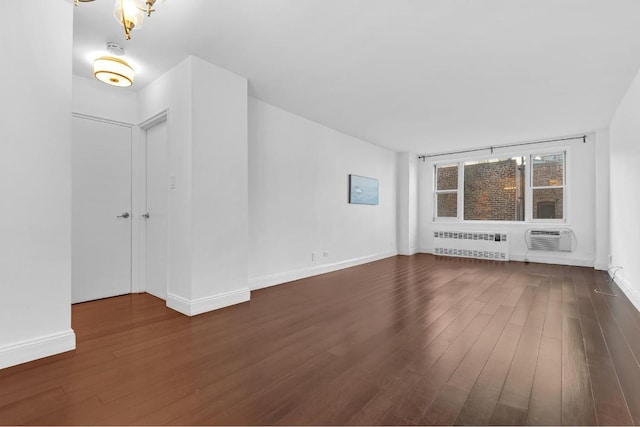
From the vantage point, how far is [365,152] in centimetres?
636

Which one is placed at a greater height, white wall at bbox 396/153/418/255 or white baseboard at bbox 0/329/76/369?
white wall at bbox 396/153/418/255

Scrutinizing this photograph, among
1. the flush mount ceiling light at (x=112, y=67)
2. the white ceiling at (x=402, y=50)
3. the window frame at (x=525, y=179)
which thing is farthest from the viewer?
the window frame at (x=525, y=179)

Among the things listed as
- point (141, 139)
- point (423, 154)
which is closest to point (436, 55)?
point (141, 139)

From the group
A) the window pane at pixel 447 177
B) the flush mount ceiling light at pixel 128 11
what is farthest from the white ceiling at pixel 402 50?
the window pane at pixel 447 177

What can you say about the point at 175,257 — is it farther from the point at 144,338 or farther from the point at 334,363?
the point at 334,363

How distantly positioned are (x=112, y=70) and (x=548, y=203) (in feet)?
25.0

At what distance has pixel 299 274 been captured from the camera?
15.2ft

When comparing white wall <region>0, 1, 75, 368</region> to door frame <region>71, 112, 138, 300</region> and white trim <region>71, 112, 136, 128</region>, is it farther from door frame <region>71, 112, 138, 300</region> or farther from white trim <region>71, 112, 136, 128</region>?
door frame <region>71, 112, 138, 300</region>

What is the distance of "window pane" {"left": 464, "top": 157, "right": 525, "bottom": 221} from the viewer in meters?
6.65

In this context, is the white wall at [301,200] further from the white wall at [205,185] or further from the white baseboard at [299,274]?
the white wall at [205,185]

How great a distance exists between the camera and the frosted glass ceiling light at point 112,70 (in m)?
2.88

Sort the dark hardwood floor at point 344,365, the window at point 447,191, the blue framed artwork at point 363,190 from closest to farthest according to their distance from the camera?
the dark hardwood floor at point 344,365, the blue framed artwork at point 363,190, the window at point 447,191

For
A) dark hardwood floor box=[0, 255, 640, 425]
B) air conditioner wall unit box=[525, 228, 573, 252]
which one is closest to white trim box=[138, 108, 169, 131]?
dark hardwood floor box=[0, 255, 640, 425]

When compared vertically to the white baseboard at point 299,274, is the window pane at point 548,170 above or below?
above
